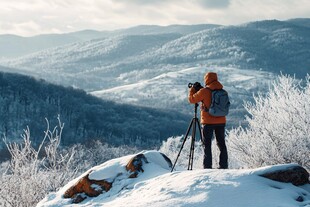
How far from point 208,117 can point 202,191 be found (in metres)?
2.85

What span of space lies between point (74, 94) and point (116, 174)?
160 metres

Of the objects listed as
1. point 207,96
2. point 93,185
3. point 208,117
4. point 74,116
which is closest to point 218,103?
point 207,96

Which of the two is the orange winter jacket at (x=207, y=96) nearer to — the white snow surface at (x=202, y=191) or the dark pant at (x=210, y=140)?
the dark pant at (x=210, y=140)

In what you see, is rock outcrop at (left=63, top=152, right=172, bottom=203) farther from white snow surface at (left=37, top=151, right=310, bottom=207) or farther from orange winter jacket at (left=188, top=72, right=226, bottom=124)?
orange winter jacket at (left=188, top=72, right=226, bottom=124)

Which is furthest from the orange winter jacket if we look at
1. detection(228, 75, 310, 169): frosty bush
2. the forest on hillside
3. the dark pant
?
the forest on hillside

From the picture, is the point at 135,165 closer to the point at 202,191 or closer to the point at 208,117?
the point at 208,117

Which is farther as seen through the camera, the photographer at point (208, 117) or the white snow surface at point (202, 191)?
the photographer at point (208, 117)

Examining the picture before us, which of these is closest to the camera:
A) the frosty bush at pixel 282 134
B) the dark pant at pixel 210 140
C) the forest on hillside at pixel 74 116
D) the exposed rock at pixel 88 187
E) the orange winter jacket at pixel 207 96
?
the exposed rock at pixel 88 187

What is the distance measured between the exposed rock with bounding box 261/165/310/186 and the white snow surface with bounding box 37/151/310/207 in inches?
3.8

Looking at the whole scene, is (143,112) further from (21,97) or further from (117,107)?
(21,97)

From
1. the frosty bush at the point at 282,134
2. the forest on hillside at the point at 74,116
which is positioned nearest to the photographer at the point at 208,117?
the frosty bush at the point at 282,134

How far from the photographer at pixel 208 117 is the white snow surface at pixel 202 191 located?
4.48ft

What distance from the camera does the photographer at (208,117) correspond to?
10.6m

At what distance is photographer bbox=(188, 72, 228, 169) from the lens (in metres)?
10.6
